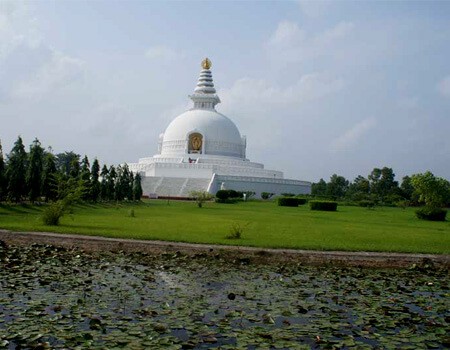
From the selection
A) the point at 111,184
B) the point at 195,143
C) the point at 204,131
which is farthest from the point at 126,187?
the point at 204,131

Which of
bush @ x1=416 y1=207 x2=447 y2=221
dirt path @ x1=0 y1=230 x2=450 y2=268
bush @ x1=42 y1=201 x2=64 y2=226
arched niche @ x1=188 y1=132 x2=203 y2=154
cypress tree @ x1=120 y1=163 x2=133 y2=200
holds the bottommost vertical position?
dirt path @ x1=0 y1=230 x2=450 y2=268

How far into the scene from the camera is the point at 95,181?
1463 inches

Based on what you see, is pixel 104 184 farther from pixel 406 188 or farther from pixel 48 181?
pixel 406 188

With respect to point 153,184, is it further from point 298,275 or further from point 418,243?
point 298,275

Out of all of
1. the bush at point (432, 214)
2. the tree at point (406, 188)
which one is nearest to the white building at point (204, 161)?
the tree at point (406, 188)

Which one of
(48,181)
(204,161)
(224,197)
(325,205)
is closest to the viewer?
(48,181)

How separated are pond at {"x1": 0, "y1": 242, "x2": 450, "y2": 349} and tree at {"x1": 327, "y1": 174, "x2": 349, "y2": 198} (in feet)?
207

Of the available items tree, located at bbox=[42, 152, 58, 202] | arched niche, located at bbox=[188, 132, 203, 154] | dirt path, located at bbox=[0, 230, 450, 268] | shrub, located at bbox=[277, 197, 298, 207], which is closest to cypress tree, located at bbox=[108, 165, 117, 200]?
tree, located at bbox=[42, 152, 58, 202]

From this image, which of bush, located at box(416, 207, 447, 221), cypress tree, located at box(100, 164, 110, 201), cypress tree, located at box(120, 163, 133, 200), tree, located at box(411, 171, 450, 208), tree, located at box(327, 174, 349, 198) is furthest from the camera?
tree, located at box(327, 174, 349, 198)

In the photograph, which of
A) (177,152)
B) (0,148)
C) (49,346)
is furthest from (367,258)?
(177,152)

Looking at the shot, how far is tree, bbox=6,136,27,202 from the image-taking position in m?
27.9

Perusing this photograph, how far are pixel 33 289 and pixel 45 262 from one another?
109 inches

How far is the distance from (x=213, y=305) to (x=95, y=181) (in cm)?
3081

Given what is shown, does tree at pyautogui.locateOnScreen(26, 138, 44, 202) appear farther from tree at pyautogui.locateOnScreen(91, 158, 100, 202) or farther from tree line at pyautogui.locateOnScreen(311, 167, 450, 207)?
tree line at pyautogui.locateOnScreen(311, 167, 450, 207)
